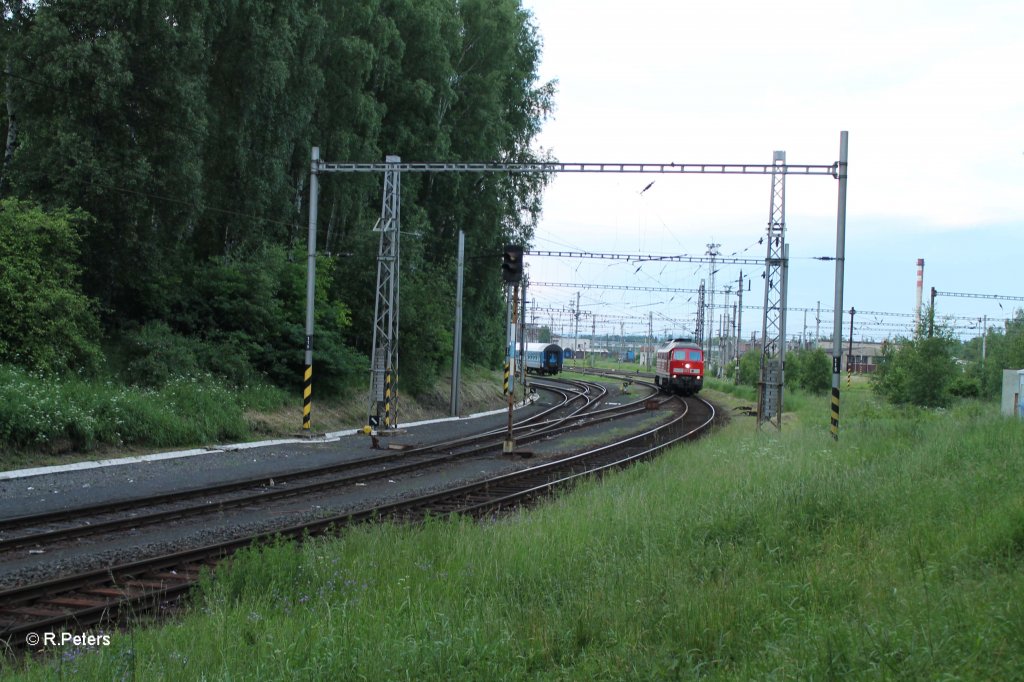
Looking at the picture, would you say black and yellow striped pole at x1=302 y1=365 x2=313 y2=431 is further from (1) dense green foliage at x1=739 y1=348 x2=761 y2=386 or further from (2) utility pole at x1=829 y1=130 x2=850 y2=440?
(1) dense green foliage at x1=739 y1=348 x2=761 y2=386

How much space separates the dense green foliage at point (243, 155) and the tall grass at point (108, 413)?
1.12 meters

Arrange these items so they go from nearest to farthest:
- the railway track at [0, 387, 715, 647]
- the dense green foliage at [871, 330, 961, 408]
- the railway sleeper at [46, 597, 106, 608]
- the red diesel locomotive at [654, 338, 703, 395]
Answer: the railway track at [0, 387, 715, 647] → the railway sleeper at [46, 597, 106, 608] → the dense green foliage at [871, 330, 961, 408] → the red diesel locomotive at [654, 338, 703, 395]

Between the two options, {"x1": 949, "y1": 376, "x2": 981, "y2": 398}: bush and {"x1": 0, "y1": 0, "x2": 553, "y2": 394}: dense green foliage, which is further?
{"x1": 949, "y1": 376, "x2": 981, "y2": 398}: bush

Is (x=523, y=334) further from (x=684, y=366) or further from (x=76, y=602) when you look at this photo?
(x=76, y=602)

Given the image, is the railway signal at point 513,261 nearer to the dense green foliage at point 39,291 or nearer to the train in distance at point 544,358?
the dense green foliage at point 39,291

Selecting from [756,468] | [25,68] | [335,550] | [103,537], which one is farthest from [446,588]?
[25,68]

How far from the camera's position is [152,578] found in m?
8.92

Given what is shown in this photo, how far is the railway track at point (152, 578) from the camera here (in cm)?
738

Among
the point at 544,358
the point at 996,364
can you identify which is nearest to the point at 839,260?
the point at 996,364

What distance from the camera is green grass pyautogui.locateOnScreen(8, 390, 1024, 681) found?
523 centimetres

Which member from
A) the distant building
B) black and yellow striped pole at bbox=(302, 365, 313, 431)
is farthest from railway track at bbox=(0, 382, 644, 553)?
the distant building

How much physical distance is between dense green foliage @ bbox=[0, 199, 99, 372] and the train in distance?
192 feet

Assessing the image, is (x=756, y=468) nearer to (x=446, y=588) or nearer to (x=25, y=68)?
(x=446, y=588)

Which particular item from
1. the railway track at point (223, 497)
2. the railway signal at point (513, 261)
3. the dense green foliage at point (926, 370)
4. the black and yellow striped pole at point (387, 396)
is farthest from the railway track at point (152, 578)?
the dense green foliage at point (926, 370)
